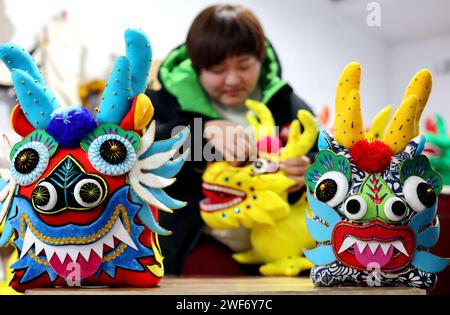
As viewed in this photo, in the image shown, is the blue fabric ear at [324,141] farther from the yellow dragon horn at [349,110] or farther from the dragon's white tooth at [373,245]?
the dragon's white tooth at [373,245]

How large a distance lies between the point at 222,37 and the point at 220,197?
0.35 m

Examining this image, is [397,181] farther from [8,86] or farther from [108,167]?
[8,86]

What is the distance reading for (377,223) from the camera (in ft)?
2.96

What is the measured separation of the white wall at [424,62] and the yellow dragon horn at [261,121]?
2213mm

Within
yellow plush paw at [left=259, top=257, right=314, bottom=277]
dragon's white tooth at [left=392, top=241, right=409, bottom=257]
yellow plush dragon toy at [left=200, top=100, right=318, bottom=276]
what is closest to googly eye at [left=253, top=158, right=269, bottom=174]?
yellow plush dragon toy at [left=200, top=100, right=318, bottom=276]

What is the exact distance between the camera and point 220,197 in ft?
4.22

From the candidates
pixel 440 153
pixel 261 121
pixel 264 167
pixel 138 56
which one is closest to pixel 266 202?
pixel 264 167

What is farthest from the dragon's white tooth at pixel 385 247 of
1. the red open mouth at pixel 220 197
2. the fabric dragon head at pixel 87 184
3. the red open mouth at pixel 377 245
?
the red open mouth at pixel 220 197

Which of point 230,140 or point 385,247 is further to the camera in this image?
point 230,140

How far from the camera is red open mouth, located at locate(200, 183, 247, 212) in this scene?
4.16 feet

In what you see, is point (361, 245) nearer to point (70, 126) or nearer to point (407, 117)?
point (407, 117)

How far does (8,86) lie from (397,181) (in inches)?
61.4
